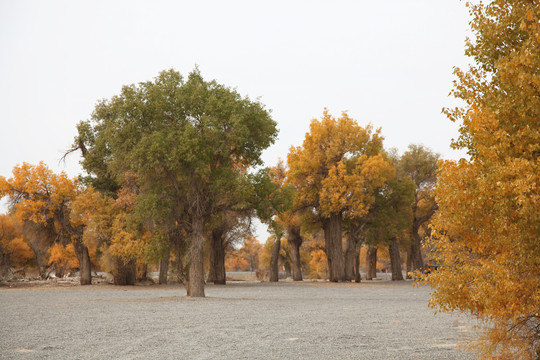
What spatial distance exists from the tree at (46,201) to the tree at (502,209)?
113 feet

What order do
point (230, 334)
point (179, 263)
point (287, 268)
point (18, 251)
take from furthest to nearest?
point (287, 268) < point (18, 251) < point (179, 263) < point (230, 334)

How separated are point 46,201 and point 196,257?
69.0 ft

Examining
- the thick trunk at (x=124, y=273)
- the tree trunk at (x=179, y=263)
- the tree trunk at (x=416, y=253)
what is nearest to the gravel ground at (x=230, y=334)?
the tree trunk at (x=179, y=263)

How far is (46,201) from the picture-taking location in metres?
37.3

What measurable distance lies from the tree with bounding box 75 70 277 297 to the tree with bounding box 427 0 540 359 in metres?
14.5

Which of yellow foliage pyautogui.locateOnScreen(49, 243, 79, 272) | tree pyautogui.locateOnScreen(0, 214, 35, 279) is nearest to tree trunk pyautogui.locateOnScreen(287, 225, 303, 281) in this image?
yellow foliage pyautogui.locateOnScreen(49, 243, 79, 272)

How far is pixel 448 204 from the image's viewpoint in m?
6.03

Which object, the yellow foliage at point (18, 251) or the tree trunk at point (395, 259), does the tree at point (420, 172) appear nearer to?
the tree trunk at point (395, 259)

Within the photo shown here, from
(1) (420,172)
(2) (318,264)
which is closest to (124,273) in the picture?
(1) (420,172)

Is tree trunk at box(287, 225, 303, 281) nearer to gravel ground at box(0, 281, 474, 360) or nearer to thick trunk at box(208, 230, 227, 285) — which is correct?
thick trunk at box(208, 230, 227, 285)

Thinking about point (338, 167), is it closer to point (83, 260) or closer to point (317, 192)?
point (317, 192)

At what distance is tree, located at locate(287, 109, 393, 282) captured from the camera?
37719mm

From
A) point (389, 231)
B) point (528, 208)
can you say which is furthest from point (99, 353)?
point (389, 231)

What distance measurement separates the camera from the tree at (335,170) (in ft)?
124
